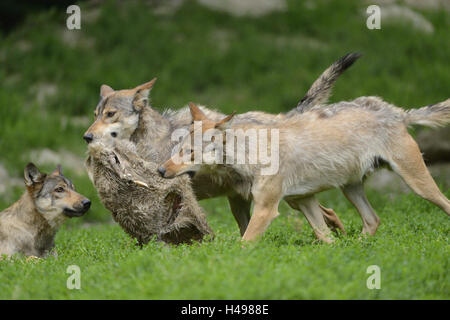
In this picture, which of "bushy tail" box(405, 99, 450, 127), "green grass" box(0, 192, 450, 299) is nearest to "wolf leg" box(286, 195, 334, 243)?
"green grass" box(0, 192, 450, 299)

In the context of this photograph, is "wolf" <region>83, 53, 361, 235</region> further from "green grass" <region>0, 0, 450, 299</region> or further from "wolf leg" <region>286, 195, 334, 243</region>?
"green grass" <region>0, 0, 450, 299</region>

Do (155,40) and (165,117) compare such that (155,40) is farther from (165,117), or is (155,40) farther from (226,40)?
(165,117)

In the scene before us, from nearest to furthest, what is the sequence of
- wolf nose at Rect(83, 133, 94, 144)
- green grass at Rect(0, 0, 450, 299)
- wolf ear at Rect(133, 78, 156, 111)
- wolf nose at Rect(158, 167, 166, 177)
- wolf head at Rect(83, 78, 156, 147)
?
1. wolf nose at Rect(158, 167, 166, 177)
2. wolf nose at Rect(83, 133, 94, 144)
3. wolf head at Rect(83, 78, 156, 147)
4. wolf ear at Rect(133, 78, 156, 111)
5. green grass at Rect(0, 0, 450, 299)

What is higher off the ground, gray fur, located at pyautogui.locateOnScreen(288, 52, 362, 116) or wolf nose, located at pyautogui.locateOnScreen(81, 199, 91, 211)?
gray fur, located at pyautogui.locateOnScreen(288, 52, 362, 116)

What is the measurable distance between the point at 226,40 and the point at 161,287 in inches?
521

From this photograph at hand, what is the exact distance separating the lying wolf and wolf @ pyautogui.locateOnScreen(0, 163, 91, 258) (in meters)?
0.79

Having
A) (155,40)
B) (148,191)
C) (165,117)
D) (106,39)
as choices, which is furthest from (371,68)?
(148,191)

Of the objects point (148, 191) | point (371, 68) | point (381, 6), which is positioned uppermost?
point (381, 6)

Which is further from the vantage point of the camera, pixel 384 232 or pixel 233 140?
pixel 384 232

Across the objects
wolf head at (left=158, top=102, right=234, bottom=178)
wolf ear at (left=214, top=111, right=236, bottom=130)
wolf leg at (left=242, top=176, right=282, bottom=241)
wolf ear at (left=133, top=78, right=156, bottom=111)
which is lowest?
wolf leg at (left=242, top=176, right=282, bottom=241)

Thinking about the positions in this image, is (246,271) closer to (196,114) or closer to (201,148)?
(201,148)

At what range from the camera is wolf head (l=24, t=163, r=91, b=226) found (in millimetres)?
8648
